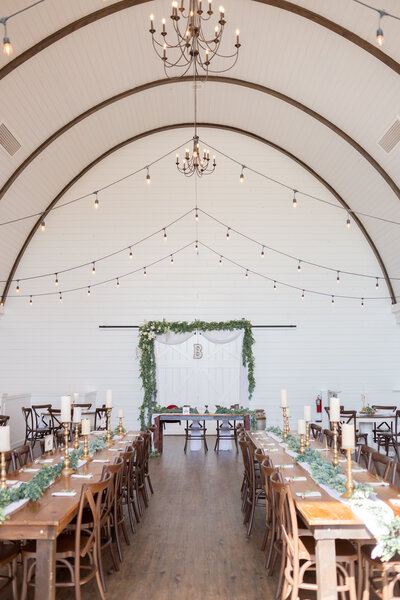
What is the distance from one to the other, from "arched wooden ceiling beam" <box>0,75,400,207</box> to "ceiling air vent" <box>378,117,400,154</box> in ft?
2.20

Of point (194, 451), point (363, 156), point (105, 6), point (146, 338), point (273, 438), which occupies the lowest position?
point (194, 451)

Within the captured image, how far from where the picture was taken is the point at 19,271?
42.9 feet

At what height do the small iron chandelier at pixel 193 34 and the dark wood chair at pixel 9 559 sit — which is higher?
the small iron chandelier at pixel 193 34

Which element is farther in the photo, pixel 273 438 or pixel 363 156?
pixel 363 156

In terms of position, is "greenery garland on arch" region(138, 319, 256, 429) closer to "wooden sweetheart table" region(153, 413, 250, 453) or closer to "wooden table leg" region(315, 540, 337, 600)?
"wooden sweetheart table" region(153, 413, 250, 453)

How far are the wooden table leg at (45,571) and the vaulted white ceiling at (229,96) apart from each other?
700 cm

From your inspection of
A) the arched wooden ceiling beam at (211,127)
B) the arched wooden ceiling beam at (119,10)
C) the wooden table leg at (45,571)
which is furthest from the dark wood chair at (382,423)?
the wooden table leg at (45,571)

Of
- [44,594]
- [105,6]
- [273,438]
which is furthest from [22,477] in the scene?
[105,6]

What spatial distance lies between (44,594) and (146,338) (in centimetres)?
956

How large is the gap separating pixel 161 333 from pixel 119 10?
23.3 feet

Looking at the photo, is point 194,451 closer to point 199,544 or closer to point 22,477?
point 199,544

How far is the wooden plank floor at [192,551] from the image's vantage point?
163 inches

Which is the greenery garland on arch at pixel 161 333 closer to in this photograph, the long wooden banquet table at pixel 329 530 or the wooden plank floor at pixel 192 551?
the wooden plank floor at pixel 192 551

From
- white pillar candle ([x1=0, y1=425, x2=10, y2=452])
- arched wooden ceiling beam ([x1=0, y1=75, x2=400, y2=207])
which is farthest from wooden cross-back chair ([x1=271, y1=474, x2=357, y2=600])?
arched wooden ceiling beam ([x1=0, y1=75, x2=400, y2=207])
